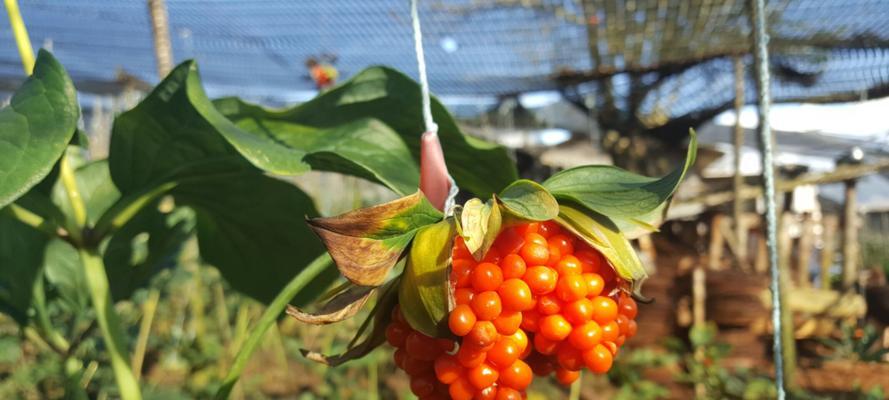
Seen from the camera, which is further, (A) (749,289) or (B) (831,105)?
(B) (831,105)

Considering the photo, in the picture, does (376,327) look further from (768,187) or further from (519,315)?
(768,187)

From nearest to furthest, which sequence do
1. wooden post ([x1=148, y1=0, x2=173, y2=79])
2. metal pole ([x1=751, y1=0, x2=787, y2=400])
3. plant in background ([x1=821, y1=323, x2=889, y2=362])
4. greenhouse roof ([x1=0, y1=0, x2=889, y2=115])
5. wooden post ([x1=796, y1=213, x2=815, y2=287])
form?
metal pole ([x1=751, y1=0, x2=787, y2=400])
plant in background ([x1=821, y1=323, x2=889, y2=362])
wooden post ([x1=148, y1=0, x2=173, y2=79])
greenhouse roof ([x1=0, y1=0, x2=889, y2=115])
wooden post ([x1=796, y1=213, x2=815, y2=287])

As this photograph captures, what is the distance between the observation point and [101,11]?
251 centimetres

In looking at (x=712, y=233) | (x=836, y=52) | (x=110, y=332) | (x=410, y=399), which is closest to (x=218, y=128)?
(x=110, y=332)

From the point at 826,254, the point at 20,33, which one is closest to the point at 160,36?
the point at 20,33

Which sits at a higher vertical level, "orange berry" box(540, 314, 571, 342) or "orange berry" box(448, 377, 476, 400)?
"orange berry" box(540, 314, 571, 342)

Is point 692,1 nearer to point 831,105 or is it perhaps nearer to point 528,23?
point 528,23

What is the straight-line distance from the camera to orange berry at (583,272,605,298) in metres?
0.37

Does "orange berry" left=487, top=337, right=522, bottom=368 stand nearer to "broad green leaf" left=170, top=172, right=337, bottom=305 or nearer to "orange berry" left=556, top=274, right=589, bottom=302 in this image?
"orange berry" left=556, top=274, right=589, bottom=302

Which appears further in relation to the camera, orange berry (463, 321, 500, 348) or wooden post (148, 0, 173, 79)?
wooden post (148, 0, 173, 79)

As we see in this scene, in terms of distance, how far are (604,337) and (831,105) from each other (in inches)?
107

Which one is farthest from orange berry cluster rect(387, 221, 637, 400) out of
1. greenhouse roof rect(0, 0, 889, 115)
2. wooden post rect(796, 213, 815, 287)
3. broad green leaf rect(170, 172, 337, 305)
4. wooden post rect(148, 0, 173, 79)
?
wooden post rect(796, 213, 815, 287)

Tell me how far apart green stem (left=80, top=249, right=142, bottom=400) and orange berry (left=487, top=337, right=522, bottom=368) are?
0.30 m

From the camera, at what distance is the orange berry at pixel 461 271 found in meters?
0.36
